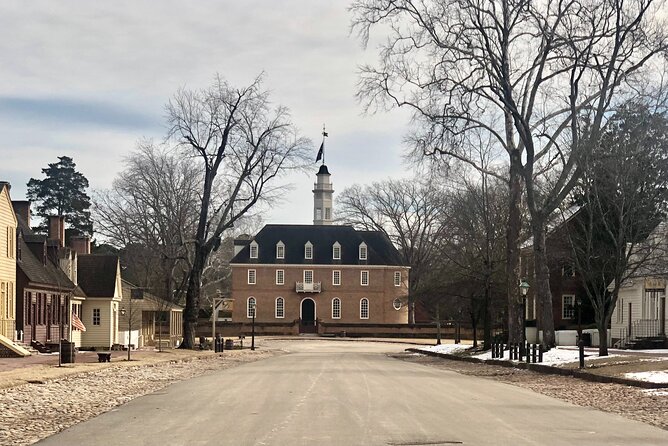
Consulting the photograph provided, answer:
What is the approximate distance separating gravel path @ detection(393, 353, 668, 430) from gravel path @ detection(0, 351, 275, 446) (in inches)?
380

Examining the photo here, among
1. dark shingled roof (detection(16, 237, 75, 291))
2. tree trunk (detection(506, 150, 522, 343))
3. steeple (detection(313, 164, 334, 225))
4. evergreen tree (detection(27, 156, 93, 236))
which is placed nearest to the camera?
tree trunk (detection(506, 150, 522, 343))

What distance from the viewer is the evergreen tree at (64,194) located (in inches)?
3661

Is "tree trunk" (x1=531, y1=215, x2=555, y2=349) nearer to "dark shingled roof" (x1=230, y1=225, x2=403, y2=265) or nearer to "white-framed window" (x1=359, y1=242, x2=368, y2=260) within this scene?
"dark shingled roof" (x1=230, y1=225, x2=403, y2=265)

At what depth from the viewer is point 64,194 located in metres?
93.7

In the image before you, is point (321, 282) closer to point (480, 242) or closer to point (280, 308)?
point (280, 308)

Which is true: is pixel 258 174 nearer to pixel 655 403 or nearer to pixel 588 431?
pixel 655 403

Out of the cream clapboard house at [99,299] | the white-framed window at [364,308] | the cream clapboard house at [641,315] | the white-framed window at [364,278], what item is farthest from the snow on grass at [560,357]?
the white-framed window at [364,278]

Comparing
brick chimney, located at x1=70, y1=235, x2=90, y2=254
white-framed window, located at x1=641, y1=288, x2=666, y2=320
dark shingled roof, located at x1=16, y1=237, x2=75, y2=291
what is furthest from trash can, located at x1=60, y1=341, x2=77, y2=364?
white-framed window, located at x1=641, y1=288, x2=666, y2=320

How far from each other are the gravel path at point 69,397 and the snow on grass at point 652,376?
39.8 feet

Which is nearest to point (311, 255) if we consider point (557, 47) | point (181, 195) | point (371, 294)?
point (371, 294)

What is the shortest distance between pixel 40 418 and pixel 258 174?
122 feet

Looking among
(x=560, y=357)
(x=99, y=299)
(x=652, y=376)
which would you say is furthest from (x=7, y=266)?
(x=652, y=376)

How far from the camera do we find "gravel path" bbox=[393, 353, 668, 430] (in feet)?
56.2

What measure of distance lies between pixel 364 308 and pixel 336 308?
300 centimetres
